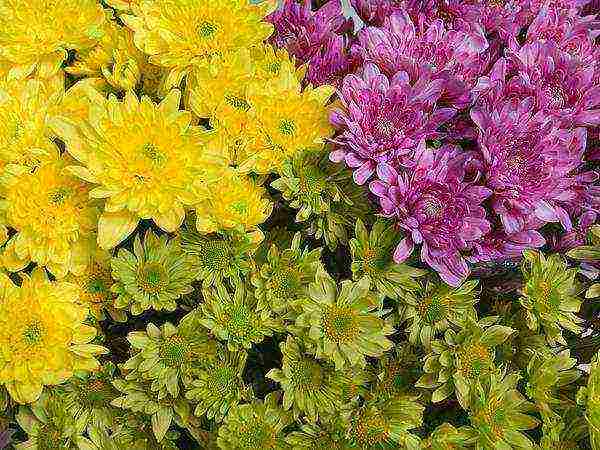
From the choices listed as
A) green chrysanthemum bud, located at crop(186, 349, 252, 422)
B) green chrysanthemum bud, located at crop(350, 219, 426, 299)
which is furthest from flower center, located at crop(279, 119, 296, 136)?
green chrysanthemum bud, located at crop(186, 349, 252, 422)

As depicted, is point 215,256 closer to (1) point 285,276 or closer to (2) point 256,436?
(1) point 285,276

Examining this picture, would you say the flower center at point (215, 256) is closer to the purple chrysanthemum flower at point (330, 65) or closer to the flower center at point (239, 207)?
the flower center at point (239, 207)

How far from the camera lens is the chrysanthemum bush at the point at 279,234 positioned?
2.30 feet

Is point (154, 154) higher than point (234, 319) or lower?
higher

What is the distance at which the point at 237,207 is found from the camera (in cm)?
71

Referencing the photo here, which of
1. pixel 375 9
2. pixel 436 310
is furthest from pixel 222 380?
pixel 375 9

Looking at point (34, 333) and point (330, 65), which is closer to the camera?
point (34, 333)

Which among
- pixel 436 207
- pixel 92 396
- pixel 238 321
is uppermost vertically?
pixel 436 207

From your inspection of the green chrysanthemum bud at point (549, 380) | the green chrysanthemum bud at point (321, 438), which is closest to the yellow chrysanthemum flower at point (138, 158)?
the green chrysanthemum bud at point (321, 438)

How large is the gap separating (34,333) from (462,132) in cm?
44

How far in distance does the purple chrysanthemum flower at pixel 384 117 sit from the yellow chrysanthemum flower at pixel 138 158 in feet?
0.42

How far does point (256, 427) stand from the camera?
2.37ft

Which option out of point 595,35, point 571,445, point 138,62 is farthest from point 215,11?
Result: point 571,445

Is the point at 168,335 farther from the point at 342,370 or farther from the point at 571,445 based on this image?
the point at 571,445
